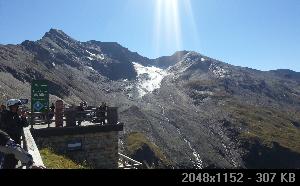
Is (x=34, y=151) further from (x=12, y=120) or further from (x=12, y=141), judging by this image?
(x=12, y=141)

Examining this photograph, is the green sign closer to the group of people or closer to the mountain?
the group of people

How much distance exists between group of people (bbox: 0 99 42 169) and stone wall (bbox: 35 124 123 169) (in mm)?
10291

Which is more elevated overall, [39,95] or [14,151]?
[39,95]

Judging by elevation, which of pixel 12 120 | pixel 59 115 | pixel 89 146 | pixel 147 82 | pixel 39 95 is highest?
pixel 147 82

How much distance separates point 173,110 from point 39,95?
97.5 m

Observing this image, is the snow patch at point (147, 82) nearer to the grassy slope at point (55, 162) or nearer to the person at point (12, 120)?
the grassy slope at point (55, 162)

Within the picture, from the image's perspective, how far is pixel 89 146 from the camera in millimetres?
22141

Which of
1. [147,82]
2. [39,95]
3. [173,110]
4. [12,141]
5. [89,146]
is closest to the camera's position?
[12,141]

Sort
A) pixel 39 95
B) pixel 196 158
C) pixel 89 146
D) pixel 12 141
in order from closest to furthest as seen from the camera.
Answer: pixel 12 141 < pixel 39 95 < pixel 89 146 < pixel 196 158

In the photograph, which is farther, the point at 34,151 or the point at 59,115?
the point at 59,115

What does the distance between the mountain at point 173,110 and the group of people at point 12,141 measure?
55652 mm

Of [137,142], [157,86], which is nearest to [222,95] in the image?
[157,86]

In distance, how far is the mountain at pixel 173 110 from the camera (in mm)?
85688

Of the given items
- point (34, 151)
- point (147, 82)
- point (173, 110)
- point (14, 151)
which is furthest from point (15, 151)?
point (147, 82)
